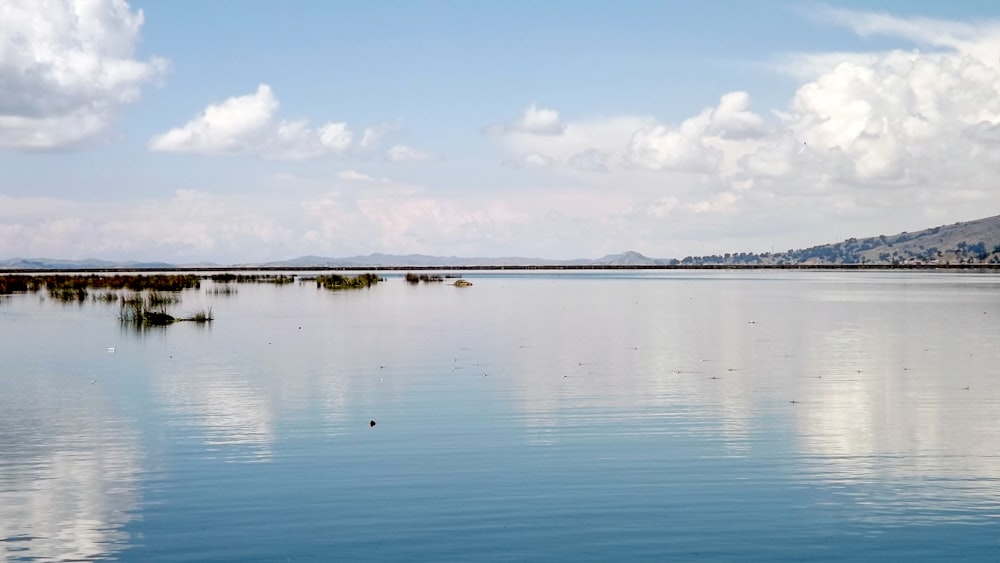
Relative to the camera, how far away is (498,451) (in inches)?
955

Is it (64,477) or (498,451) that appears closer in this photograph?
(64,477)

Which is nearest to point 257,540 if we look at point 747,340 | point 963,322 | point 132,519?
point 132,519

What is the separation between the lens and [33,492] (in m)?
20.2

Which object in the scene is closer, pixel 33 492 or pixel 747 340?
pixel 33 492

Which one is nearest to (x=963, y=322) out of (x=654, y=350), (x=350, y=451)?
(x=654, y=350)

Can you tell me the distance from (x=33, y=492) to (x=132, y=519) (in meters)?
3.27

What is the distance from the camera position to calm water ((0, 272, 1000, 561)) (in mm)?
17156

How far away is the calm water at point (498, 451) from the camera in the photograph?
17156mm

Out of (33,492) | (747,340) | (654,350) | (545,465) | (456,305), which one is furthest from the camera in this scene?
(456,305)

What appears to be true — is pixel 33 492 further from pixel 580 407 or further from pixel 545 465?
pixel 580 407

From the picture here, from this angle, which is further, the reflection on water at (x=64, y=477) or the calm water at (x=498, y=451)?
the calm water at (x=498, y=451)

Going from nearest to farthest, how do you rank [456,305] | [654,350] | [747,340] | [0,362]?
[0,362], [654,350], [747,340], [456,305]

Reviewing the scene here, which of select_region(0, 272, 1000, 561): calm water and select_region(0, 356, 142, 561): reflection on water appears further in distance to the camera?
select_region(0, 272, 1000, 561): calm water

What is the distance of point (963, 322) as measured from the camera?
68.5m
